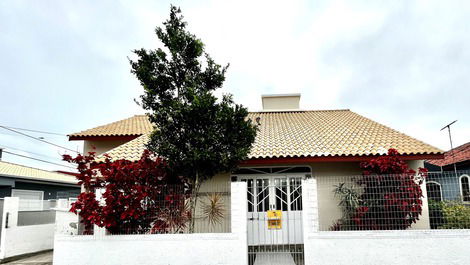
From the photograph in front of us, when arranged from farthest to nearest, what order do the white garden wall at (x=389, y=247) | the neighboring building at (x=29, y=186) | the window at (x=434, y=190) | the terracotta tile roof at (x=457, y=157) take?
the terracotta tile roof at (x=457, y=157) → the neighboring building at (x=29, y=186) → the window at (x=434, y=190) → the white garden wall at (x=389, y=247)

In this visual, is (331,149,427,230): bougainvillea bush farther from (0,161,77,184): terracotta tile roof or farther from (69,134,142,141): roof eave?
(0,161,77,184): terracotta tile roof

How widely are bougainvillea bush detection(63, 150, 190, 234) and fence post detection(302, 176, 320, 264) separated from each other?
2.84 meters

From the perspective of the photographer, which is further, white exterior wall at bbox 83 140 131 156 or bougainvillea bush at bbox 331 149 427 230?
white exterior wall at bbox 83 140 131 156

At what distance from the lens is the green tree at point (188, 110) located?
733 centimetres

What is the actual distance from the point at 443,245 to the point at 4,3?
15.4m

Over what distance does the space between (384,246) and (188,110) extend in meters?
5.37

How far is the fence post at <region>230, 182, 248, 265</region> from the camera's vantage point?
6883 mm

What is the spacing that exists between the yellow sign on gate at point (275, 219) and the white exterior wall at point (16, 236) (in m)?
8.33

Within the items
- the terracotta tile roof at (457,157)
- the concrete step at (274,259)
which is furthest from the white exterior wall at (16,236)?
the terracotta tile roof at (457,157)

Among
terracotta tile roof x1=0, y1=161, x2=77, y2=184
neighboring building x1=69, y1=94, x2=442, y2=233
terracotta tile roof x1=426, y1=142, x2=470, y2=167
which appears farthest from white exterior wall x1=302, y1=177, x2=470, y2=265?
terracotta tile roof x1=0, y1=161, x2=77, y2=184

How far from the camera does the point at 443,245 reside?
657 cm

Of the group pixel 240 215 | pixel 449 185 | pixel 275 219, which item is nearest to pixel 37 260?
pixel 240 215

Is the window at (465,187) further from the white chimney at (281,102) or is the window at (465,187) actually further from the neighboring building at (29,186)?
the neighboring building at (29,186)

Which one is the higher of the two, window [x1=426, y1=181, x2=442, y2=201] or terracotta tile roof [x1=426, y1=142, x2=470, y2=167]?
terracotta tile roof [x1=426, y1=142, x2=470, y2=167]
